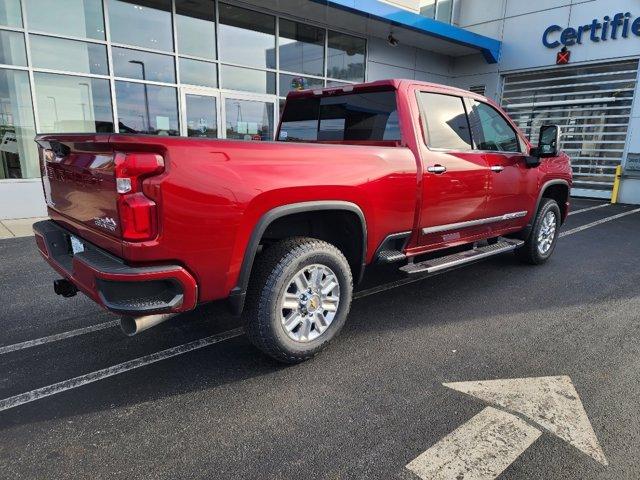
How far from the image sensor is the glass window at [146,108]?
927 cm

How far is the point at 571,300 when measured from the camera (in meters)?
4.39

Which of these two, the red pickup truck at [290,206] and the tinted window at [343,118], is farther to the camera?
the tinted window at [343,118]

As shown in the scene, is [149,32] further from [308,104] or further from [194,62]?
[308,104]

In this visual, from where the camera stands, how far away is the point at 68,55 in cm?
862

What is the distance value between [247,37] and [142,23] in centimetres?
256

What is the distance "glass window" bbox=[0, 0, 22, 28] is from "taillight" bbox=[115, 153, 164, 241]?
8.26 meters

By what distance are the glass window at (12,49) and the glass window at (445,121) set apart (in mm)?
8095

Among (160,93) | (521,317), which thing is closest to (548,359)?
(521,317)

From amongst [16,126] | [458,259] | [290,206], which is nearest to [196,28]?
[16,126]

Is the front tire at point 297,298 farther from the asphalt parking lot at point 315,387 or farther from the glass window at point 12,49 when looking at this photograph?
the glass window at point 12,49

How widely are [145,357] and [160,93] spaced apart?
8.05m

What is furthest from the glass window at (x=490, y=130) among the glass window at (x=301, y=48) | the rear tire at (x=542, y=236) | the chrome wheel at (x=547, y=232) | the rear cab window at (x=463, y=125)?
the glass window at (x=301, y=48)

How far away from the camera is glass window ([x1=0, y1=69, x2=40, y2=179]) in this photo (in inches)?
322

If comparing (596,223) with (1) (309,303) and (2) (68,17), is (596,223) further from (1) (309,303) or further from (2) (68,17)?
(2) (68,17)
